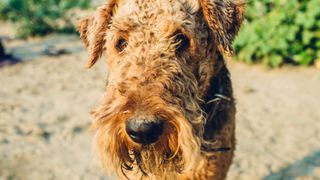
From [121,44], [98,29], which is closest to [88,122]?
[98,29]

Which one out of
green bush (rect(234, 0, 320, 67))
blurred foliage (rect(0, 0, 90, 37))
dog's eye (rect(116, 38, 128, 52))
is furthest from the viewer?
blurred foliage (rect(0, 0, 90, 37))

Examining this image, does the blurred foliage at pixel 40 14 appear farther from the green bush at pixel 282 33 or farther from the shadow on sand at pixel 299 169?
the shadow on sand at pixel 299 169

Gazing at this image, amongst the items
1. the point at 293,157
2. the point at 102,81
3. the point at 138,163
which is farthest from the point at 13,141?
the point at 293,157

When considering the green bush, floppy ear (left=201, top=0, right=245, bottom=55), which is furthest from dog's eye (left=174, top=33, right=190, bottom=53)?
the green bush

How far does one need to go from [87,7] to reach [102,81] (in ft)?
9.84

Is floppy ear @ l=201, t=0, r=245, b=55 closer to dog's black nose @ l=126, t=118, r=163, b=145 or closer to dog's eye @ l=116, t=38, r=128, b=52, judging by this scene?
dog's eye @ l=116, t=38, r=128, b=52

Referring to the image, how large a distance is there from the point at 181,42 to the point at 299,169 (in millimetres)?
1910

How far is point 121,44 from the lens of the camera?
2.52 m

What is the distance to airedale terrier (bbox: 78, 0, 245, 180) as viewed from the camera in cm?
209

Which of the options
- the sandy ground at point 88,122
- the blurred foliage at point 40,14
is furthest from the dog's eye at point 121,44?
the blurred foliage at point 40,14

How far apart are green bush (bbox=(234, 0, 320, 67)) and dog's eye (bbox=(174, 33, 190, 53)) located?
3573 millimetres

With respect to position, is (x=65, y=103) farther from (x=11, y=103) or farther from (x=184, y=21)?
(x=184, y=21)

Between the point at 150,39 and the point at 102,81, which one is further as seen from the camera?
the point at 102,81

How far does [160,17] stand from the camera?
2.43m
